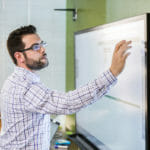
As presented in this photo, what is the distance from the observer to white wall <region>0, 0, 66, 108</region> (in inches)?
121

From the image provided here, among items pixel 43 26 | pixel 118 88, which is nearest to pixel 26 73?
pixel 118 88

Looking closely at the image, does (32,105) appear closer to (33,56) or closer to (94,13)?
(33,56)

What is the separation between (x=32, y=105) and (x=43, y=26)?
1929 mm

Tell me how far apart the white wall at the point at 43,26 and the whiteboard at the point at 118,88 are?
1.02 m

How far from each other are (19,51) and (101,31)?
0.56 metres

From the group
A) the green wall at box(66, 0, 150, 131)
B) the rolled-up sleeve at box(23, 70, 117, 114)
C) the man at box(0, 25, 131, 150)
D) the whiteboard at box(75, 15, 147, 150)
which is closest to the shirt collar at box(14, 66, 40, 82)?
the man at box(0, 25, 131, 150)

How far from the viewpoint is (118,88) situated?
1.52m

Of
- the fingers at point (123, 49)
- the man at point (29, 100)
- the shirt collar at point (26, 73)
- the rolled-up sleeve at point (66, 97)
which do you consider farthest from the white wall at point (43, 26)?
the fingers at point (123, 49)

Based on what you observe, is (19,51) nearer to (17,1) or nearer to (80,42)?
(80,42)

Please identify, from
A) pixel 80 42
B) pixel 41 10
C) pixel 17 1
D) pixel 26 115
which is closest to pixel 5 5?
pixel 17 1

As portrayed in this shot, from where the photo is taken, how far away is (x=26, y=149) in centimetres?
154

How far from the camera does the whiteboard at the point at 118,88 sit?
1.28 m

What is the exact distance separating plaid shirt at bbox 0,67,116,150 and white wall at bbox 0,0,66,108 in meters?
1.56

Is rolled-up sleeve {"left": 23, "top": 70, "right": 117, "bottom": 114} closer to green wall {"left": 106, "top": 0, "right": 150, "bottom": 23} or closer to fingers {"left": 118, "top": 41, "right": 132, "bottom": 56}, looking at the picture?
fingers {"left": 118, "top": 41, "right": 132, "bottom": 56}
